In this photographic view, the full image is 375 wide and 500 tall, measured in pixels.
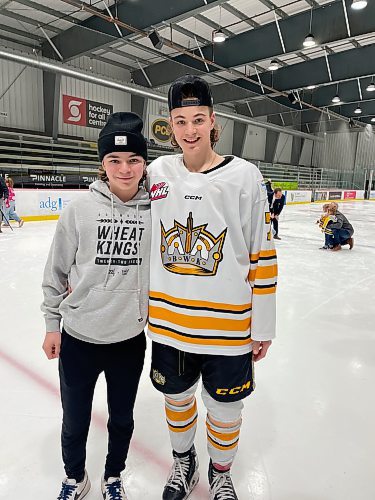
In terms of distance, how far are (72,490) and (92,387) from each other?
0.41 m

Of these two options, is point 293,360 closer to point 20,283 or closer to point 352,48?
point 20,283

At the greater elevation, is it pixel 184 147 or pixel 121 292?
pixel 184 147

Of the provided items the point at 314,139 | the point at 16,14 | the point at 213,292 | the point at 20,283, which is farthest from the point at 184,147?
the point at 314,139

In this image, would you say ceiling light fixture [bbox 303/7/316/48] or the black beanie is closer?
the black beanie

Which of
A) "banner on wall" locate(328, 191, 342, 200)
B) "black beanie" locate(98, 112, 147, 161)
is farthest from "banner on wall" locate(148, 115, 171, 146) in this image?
"black beanie" locate(98, 112, 147, 161)

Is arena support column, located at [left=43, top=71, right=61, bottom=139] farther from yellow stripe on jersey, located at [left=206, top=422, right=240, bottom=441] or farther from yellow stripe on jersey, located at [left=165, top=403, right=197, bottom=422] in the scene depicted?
yellow stripe on jersey, located at [left=206, top=422, right=240, bottom=441]

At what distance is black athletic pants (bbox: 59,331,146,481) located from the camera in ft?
4.04

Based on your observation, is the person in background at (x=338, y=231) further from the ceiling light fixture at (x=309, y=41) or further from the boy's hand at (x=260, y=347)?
the boy's hand at (x=260, y=347)

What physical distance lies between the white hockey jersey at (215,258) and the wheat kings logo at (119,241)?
0.06m

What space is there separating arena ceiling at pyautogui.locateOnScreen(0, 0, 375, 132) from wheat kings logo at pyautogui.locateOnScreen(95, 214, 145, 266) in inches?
307

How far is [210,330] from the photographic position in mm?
1213

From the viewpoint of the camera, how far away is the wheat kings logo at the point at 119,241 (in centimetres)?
121

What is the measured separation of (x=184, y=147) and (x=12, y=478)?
4.71 ft

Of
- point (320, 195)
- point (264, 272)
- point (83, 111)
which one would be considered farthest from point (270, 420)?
point (320, 195)
